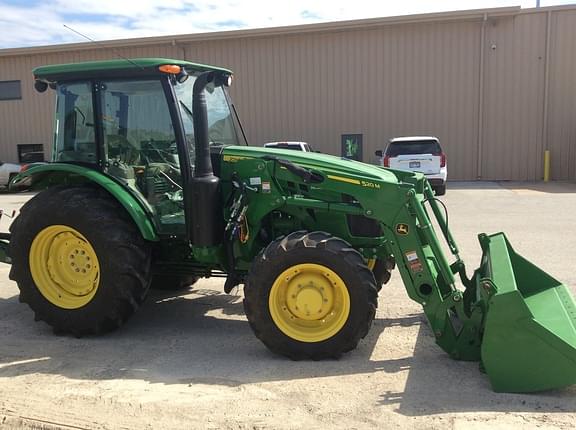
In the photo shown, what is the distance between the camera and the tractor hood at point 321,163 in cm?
423

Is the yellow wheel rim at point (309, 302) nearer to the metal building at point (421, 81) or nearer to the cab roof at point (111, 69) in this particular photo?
the cab roof at point (111, 69)

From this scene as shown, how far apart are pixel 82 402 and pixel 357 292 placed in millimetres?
1966

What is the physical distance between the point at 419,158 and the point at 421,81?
5972mm

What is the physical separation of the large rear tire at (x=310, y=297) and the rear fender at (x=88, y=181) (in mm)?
1089

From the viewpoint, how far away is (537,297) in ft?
13.8

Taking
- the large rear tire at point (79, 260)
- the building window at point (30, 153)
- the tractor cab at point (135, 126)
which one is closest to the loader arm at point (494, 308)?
the tractor cab at point (135, 126)

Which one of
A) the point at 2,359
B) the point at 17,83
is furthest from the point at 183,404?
the point at 17,83

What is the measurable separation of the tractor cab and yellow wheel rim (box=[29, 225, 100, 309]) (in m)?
0.65

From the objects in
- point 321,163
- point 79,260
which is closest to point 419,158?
point 321,163

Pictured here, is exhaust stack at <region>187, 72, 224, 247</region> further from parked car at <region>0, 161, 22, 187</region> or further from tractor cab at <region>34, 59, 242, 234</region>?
parked car at <region>0, 161, 22, 187</region>

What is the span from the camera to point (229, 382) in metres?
3.67

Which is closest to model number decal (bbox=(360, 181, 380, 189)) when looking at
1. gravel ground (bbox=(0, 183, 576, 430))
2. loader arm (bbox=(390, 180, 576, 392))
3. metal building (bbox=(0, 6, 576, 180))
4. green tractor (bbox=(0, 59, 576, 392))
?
green tractor (bbox=(0, 59, 576, 392))

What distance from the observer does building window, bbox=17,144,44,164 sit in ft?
76.7

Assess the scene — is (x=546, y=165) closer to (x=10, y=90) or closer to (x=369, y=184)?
(x=369, y=184)
